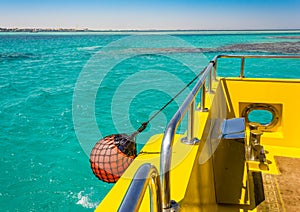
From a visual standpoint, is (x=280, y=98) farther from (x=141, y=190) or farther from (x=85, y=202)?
(x=141, y=190)

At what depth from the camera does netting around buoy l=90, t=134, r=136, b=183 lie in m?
2.20

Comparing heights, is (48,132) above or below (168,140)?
below

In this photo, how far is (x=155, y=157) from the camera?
2029 millimetres

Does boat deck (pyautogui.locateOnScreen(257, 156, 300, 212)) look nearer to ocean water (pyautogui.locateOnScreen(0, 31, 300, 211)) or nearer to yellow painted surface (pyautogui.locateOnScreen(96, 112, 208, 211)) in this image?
yellow painted surface (pyautogui.locateOnScreen(96, 112, 208, 211))

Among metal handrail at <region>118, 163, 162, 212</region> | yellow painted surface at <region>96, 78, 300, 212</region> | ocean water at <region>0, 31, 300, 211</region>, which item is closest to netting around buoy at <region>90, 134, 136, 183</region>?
yellow painted surface at <region>96, 78, 300, 212</region>

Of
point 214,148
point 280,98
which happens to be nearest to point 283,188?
point 214,148

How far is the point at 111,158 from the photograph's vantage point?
7.22 feet

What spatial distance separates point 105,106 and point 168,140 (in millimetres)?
11793

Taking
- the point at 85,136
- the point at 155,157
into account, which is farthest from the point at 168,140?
the point at 85,136

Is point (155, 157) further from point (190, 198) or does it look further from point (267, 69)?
point (267, 69)

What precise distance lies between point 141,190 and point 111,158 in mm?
1491

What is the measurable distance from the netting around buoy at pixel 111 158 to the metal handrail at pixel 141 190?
4.37 ft

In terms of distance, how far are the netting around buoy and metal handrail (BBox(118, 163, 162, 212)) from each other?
4.37 feet

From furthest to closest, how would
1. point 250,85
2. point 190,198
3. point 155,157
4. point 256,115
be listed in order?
point 256,115, point 250,85, point 155,157, point 190,198
